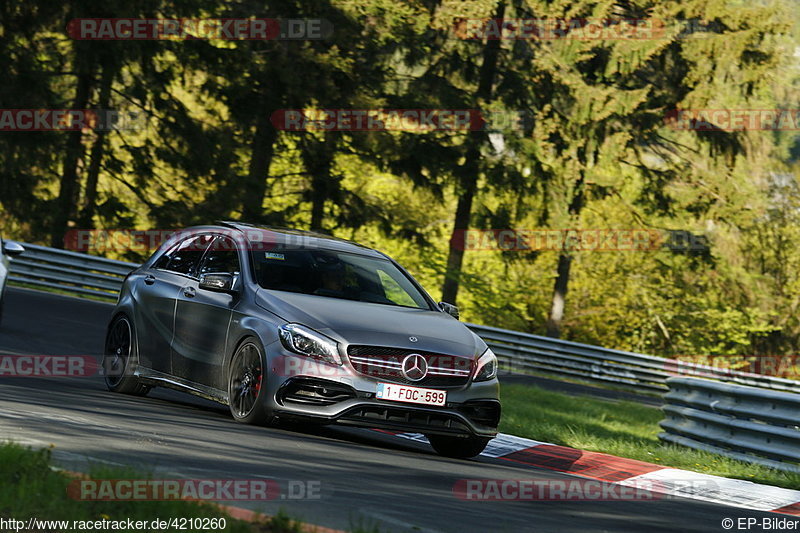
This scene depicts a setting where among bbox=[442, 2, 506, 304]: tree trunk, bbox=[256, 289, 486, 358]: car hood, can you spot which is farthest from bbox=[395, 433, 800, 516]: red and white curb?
bbox=[442, 2, 506, 304]: tree trunk

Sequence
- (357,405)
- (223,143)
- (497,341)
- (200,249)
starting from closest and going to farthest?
(357,405) → (200,249) → (497,341) → (223,143)

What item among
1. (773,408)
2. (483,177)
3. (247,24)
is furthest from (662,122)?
(773,408)

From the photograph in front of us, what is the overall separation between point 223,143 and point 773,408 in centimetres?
2301

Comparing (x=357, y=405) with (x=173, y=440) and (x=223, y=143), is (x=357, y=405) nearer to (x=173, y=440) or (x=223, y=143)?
(x=173, y=440)

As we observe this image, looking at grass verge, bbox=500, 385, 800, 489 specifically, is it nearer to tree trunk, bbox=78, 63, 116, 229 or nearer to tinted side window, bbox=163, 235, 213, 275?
tinted side window, bbox=163, 235, 213, 275

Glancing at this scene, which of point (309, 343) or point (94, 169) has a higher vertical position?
point (309, 343)

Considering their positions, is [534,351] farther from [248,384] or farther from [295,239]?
[248,384]

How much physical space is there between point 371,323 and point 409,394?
62 centimetres

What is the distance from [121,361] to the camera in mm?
11125

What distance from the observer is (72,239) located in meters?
32.4

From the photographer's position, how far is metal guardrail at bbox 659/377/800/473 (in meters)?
10.7

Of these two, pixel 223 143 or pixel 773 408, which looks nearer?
pixel 773 408

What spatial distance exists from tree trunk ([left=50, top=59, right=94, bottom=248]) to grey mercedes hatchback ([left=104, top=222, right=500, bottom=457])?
21.0 metres

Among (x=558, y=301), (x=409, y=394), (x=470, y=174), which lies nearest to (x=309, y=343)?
(x=409, y=394)
